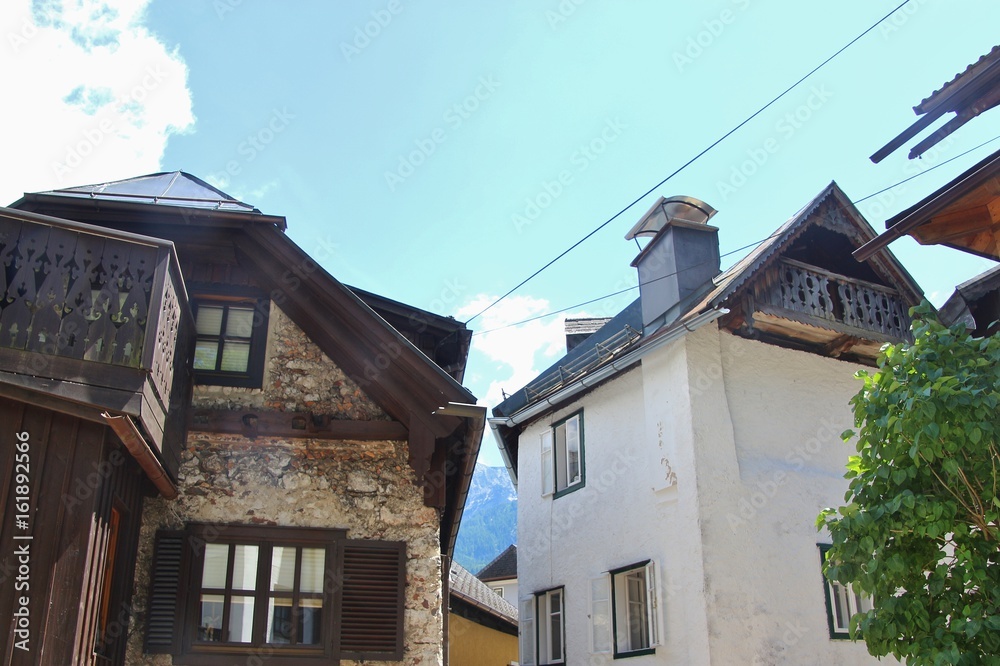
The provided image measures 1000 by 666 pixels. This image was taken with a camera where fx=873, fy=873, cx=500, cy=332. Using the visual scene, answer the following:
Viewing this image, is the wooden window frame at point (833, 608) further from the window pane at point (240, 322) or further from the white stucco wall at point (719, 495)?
the window pane at point (240, 322)

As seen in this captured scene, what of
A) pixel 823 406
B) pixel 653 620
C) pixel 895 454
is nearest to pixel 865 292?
pixel 823 406

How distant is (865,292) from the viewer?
1443 centimetres

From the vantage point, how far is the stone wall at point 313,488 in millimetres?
8438

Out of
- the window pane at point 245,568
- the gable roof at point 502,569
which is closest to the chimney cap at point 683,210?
the window pane at point 245,568

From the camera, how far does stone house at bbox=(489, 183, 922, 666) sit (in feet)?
40.3

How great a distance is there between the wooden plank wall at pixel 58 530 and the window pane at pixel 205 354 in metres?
→ 2.03

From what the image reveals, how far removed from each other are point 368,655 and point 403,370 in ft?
8.90

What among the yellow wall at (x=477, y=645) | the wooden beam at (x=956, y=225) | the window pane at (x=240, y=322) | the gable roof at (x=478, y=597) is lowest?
the yellow wall at (x=477, y=645)

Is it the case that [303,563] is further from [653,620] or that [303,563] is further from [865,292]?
[865,292]

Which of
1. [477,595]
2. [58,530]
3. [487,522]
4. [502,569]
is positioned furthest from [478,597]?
[487,522]

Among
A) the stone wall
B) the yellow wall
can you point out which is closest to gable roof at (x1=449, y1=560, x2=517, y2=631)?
the yellow wall

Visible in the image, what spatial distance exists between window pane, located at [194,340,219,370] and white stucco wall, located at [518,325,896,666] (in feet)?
22.7

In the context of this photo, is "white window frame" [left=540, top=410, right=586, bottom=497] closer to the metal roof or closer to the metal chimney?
the metal chimney

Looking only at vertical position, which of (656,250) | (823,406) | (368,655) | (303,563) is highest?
(656,250)
